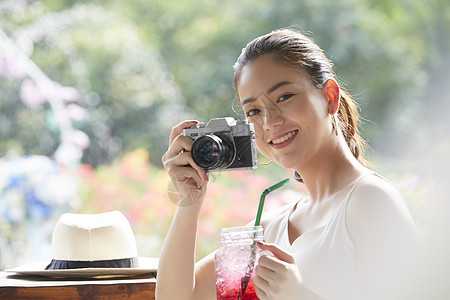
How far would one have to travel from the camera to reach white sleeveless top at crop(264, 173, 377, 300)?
0.84 metres

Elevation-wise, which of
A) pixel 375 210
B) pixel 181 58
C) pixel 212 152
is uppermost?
pixel 181 58

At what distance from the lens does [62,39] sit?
3.38 meters

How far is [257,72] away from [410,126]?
248cm

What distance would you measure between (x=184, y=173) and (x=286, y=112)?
0.65 ft

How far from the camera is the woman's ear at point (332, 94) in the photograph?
1.00m

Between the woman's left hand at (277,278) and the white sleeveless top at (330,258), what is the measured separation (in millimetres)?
194

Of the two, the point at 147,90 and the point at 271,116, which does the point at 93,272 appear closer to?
the point at 271,116

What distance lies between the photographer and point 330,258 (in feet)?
2.85

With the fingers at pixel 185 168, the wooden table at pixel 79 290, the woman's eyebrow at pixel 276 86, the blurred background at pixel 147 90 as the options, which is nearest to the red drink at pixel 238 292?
the fingers at pixel 185 168

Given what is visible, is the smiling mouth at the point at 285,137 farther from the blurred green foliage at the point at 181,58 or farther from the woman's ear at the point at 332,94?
the blurred green foliage at the point at 181,58

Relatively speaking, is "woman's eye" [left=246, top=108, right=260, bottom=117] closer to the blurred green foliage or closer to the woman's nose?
the woman's nose

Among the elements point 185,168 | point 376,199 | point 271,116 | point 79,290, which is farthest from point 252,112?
point 79,290

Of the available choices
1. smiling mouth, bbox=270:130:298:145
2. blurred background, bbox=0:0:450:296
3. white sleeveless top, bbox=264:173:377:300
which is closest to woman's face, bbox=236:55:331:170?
smiling mouth, bbox=270:130:298:145

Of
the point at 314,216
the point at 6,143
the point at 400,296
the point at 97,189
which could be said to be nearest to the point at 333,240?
the point at 314,216
